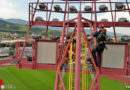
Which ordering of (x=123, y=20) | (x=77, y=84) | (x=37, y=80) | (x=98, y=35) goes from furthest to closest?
(x=123, y=20), (x=37, y=80), (x=98, y=35), (x=77, y=84)

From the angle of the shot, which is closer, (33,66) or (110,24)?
(33,66)

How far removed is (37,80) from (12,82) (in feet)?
6.06

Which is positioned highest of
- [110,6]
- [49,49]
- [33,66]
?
[110,6]

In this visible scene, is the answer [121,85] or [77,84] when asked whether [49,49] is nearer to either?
[121,85]

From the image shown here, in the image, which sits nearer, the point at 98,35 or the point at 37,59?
the point at 98,35

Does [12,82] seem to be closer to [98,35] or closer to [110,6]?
[98,35]

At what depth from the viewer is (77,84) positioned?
14.9 feet

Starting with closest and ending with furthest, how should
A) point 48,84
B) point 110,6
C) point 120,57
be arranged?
point 48,84 < point 120,57 < point 110,6

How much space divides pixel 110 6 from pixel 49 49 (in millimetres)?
9122

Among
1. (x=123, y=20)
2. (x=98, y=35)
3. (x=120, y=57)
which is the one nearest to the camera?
(x=98, y=35)

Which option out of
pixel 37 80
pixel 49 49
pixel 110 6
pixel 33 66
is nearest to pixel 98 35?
pixel 37 80

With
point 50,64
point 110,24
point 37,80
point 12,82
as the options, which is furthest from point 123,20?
point 12,82

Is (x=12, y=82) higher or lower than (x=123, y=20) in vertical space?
lower

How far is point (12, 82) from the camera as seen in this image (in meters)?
9.87
